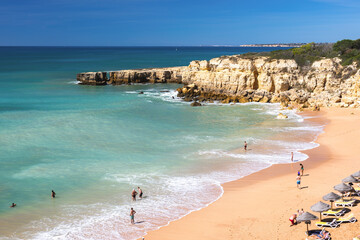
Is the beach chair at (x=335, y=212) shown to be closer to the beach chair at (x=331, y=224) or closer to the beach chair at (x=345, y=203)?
the beach chair at (x=331, y=224)

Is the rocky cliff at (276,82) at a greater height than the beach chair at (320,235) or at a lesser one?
greater

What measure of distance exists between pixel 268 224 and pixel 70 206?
1074 cm

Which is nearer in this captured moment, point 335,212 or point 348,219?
point 348,219

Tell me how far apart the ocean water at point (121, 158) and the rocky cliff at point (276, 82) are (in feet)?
12.9

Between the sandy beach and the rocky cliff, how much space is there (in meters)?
18.0

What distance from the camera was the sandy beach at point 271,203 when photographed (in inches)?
626

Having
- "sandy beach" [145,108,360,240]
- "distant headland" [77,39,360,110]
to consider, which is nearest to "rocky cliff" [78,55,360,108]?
"distant headland" [77,39,360,110]

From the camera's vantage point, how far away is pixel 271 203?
18.9 metres

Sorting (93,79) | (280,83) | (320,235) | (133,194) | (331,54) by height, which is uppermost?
(331,54)

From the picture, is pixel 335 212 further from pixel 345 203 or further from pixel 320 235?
pixel 320 235

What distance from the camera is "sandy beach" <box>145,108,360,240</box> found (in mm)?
15906

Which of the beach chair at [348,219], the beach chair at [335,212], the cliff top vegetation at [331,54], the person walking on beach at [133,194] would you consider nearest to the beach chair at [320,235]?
the beach chair at [348,219]

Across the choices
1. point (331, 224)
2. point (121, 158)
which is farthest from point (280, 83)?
point (331, 224)

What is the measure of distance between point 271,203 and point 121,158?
1242cm
